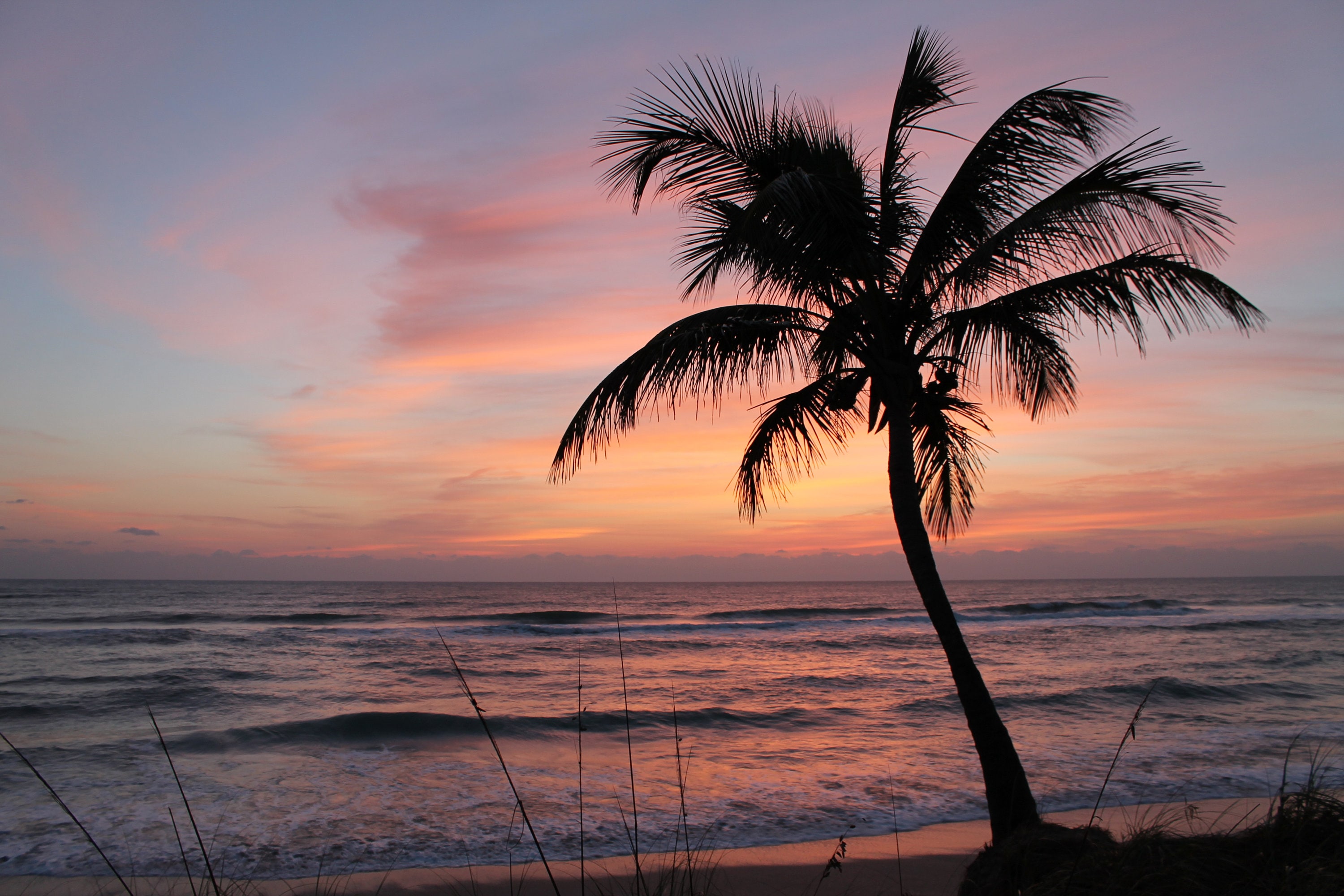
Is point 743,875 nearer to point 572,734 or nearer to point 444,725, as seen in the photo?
point 572,734

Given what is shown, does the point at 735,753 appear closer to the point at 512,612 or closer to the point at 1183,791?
the point at 1183,791

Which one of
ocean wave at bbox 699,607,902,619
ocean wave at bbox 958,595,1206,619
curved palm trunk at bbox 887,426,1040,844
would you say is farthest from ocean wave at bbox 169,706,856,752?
ocean wave at bbox 958,595,1206,619

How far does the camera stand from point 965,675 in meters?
4.95

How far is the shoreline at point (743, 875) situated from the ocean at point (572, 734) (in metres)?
0.24

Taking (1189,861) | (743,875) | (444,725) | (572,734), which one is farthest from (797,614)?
(1189,861)

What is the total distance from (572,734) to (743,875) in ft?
19.1

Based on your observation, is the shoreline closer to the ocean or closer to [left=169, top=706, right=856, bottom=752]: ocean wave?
the ocean

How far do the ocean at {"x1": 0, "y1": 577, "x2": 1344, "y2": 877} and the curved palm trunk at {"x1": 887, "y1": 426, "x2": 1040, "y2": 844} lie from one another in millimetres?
1599

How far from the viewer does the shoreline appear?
577 centimetres

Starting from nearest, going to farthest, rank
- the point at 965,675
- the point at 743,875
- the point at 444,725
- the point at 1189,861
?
the point at 1189,861, the point at 965,675, the point at 743,875, the point at 444,725

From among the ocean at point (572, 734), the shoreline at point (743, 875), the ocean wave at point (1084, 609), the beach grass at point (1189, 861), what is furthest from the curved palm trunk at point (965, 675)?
the ocean wave at point (1084, 609)

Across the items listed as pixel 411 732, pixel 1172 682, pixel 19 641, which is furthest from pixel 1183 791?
pixel 19 641

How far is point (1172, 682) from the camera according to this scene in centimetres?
1533

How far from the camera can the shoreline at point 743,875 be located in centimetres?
577
